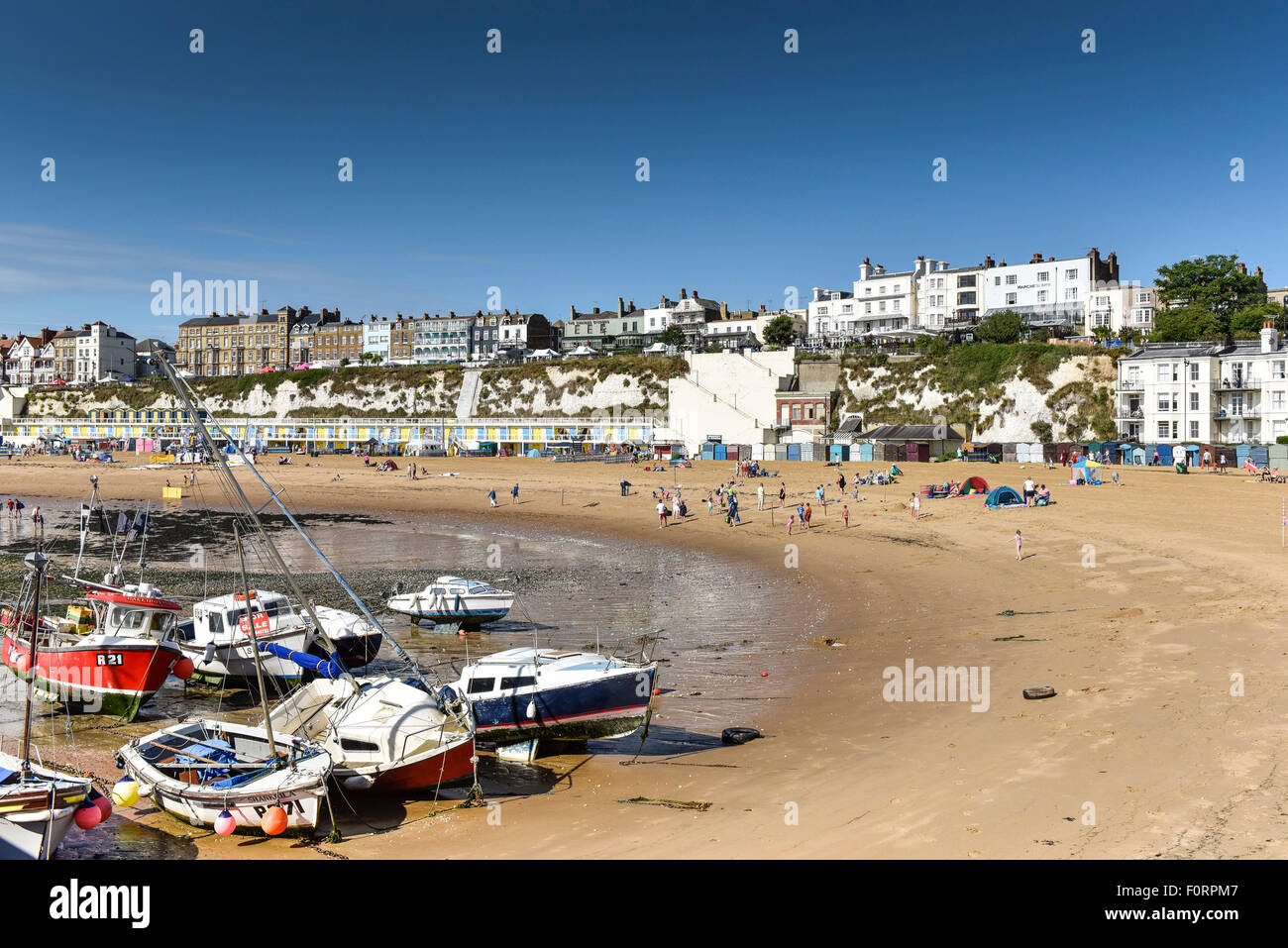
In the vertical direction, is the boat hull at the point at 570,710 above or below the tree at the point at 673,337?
below


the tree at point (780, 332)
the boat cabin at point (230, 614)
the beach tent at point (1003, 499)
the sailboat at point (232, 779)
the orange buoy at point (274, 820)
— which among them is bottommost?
the orange buoy at point (274, 820)

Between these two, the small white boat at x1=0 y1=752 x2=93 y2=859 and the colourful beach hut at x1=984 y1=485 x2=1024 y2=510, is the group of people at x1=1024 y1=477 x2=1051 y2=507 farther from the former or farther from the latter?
the small white boat at x1=0 y1=752 x2=93 y2=859

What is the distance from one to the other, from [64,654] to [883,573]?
24.3m

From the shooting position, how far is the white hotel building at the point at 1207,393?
62.4 m

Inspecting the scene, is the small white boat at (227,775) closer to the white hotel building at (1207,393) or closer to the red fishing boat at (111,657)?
the red fishing boat at (111,657)

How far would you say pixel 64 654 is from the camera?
18234mm

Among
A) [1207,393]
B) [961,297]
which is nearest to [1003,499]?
[1207,393]

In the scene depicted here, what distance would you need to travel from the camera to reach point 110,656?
18.1 meters

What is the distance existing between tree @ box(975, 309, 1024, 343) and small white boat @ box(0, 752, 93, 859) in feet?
287

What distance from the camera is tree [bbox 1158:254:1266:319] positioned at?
296ft

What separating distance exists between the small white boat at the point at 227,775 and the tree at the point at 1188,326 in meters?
79.7

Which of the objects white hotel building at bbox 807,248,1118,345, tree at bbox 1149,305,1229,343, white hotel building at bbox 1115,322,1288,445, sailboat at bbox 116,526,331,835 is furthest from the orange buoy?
white hotel building at bbox 807,248,1118,345

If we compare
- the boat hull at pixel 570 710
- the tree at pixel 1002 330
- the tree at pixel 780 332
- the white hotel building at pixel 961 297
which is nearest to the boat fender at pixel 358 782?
the boat hull at pixel 570 710

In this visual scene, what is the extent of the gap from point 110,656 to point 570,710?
31.7 feet
